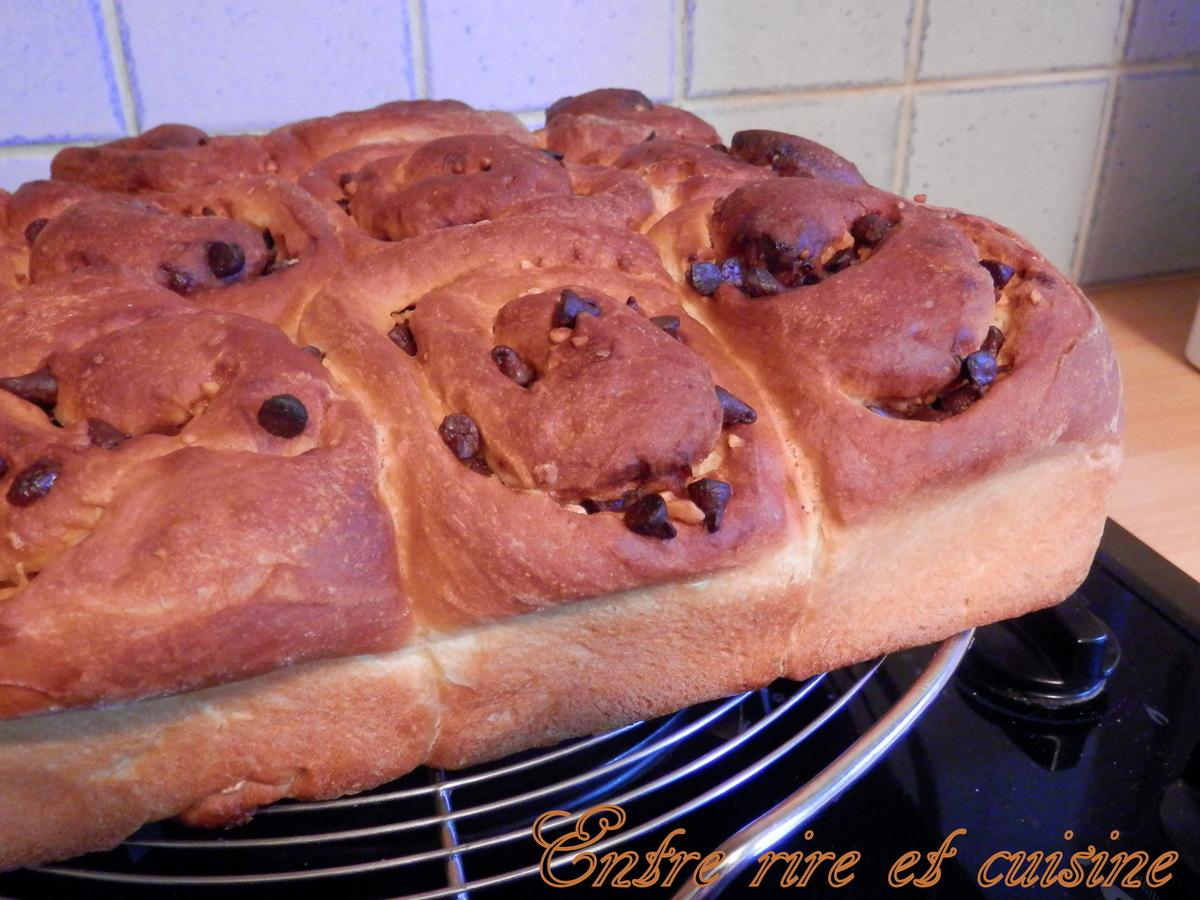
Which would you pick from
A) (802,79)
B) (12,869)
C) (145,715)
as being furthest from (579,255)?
(802,79)

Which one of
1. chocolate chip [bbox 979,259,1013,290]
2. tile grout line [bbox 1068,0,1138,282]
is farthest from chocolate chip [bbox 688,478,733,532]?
tile grout line [bbox 1068,0,1138,282]

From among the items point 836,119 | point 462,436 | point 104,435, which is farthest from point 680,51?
point 104,435

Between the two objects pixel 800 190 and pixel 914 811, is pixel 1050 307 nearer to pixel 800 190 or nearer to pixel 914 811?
pixel 800 190

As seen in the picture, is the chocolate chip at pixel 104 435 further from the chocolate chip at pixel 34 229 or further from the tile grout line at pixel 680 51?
the tile grout line at pixel 680 51

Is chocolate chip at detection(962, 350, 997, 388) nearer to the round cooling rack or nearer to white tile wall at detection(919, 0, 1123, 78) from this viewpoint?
the round cooling rack

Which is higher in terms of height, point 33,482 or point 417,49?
point 417,49

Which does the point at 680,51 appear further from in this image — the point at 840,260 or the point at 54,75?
the point at 54,75

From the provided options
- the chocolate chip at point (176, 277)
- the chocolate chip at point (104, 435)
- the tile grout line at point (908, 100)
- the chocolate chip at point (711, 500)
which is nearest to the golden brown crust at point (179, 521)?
the chocolate chip at point (104, 435)
